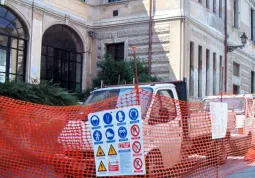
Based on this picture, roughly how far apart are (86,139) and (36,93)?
8032 mm

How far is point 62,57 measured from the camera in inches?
882

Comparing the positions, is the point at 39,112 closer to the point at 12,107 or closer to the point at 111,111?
the point at 12,107

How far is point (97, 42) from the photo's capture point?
80.8ft

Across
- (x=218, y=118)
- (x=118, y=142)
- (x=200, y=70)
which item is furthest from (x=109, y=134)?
(x=200, y=70)

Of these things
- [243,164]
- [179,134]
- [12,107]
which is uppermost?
[12,107]

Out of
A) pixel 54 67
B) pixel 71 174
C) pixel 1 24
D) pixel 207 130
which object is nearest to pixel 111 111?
pixel 71 174

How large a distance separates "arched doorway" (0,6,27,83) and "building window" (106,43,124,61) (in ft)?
21.0

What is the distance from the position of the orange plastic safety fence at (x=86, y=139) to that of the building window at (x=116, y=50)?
1652 centimetres

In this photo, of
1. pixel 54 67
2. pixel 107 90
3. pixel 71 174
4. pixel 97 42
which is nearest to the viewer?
pixel 71 174

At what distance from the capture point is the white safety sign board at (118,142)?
19.1 ft

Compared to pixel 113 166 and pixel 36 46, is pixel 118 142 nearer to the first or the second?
pixel 113 166

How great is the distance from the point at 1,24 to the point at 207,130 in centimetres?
1333

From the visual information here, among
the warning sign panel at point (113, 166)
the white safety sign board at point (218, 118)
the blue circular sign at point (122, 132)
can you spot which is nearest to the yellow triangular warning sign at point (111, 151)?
the warning sign panel at point (113, 166)

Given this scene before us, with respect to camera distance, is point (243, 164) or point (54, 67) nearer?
point (243, 164)
